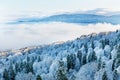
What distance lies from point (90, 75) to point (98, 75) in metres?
17.4

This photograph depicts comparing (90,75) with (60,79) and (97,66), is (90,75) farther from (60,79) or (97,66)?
(60,79)

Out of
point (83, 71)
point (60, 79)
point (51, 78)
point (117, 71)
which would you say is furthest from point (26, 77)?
point (60, 79)

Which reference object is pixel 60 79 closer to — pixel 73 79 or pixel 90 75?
pixel 73 79

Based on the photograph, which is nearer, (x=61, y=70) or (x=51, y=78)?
(x=61, y=70)

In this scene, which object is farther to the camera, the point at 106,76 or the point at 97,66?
the point at 97,66

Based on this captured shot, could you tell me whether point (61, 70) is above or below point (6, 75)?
above

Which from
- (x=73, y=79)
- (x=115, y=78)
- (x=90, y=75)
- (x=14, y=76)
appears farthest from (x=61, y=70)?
(x=14, y=76)

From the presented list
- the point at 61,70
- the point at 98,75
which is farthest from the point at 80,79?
the point at 61,70

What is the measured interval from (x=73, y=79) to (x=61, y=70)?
2464 centimetres

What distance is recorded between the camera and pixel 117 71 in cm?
17512

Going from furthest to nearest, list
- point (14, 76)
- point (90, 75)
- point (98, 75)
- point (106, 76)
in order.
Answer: point (14, 76) → point (90, 75) → point (98, 75) → point (106, 76)

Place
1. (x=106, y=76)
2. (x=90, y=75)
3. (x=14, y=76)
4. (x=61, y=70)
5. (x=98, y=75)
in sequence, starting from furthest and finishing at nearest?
(x=14, y=76)
(x=90, y=75)
(x=98, y=75)
(x=106, y=76)
(x=61, y=70)

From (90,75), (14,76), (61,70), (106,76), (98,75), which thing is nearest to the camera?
(61,70)

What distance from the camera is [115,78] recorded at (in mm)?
166375
